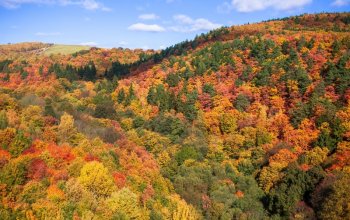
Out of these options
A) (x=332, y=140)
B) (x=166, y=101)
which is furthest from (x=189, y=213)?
(x=166, y=101)

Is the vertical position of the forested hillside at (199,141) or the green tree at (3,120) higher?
the green tree at (3,120)

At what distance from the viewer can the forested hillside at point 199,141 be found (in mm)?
58344

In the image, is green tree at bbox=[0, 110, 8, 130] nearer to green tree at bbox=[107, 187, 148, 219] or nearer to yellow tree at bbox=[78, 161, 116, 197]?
yellow tree at bbox=[78, 161, 116, 197]

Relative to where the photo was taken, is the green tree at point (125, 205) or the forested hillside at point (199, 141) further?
the forested hillside at point (199, 141)

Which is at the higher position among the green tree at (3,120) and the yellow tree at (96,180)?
the green tree at (3,120)

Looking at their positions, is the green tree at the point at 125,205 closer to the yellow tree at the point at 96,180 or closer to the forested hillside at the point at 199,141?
the forested hillside at the point at 199,141

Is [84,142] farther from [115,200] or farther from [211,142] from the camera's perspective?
[211,142]

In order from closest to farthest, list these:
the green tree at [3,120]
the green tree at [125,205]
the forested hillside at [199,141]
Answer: the green tree at [125,205] < the forested hillside at [199,141] < the green tree at [3,120]

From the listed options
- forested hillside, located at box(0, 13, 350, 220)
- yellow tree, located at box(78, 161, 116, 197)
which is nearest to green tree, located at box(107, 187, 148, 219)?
forested hillside, located at box(0, 13, 350, 220)

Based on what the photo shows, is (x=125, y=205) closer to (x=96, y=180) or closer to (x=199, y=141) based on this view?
(x=96, y=180)

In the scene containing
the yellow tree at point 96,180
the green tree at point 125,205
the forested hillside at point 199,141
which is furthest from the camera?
the yellow tree at point 96,180

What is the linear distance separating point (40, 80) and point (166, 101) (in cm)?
8757

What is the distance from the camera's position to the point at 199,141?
348 feet

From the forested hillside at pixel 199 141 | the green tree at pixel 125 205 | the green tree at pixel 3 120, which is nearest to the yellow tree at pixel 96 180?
the forested hillside at pixel 199 141
